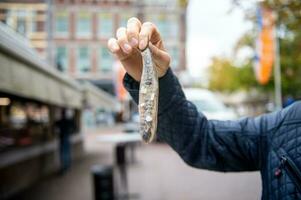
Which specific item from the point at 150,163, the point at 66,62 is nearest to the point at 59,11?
the point at 66,62

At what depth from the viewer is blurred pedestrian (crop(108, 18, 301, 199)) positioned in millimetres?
1374

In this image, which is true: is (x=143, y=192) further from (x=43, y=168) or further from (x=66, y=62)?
(x=66, y=62)

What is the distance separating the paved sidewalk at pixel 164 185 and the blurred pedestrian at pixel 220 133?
16.7 ft

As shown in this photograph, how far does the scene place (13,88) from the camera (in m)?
5.01

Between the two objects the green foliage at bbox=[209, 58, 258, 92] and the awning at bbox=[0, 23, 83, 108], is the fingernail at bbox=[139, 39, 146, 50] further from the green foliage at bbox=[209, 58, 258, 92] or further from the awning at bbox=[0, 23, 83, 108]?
the green foliage at bbox=[209, 58, 258, 92]

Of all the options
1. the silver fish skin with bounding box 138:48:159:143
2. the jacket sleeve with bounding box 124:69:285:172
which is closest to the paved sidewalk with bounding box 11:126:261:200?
the jacket sleeve with bounding box 124:69:285:172

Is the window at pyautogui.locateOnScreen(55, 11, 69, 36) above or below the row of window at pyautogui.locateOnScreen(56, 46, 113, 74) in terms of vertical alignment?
above

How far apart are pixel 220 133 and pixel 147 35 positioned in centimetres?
58

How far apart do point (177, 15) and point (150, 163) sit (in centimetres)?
2740

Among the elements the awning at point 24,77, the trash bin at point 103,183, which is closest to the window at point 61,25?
the awning at point 24,77

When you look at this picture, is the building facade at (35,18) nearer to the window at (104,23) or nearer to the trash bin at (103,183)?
the window at (104,23)

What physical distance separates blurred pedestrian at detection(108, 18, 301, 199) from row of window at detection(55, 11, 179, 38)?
119 feet

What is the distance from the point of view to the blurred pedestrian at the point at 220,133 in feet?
4.51

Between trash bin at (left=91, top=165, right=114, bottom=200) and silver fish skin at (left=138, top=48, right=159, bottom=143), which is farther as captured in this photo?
trash bin at (left=91, top=165, right=114, bottom=200)
